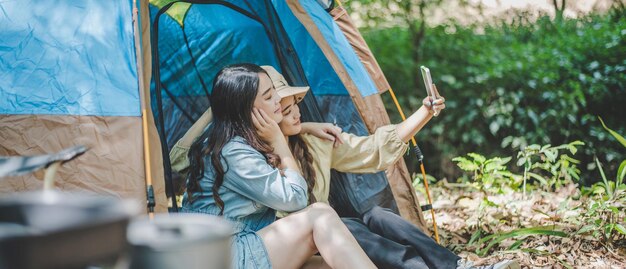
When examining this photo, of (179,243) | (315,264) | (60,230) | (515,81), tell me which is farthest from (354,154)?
(515,81)

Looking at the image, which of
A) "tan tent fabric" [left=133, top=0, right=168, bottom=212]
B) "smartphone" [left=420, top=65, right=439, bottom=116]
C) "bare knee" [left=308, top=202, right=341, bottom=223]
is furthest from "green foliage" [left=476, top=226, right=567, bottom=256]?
"tan tent fabric" [left=133, top=0, right=168, bottom=212]

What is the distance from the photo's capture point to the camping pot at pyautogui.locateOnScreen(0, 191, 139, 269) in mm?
884

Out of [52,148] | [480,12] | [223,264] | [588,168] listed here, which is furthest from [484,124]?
[223,264]

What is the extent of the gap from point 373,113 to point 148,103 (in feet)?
3.41

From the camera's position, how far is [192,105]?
3217 mm

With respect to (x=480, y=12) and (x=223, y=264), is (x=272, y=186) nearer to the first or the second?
(x=223, y=264)

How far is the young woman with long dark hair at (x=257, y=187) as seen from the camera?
6.64 ft

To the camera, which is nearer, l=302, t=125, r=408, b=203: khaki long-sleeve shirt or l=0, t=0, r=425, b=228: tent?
l=0, t=0, r=425, b=228: tent

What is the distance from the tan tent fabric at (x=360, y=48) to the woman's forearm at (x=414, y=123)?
30 cm

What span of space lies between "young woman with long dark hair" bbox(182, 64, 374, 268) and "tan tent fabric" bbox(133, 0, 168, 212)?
0.23 m

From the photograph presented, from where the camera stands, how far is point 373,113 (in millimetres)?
2748

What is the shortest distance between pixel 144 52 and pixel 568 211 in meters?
2.24

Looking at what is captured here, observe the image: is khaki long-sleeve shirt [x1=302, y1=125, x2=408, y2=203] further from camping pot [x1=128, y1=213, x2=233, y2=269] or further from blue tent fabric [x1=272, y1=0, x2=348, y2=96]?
camping pot [x1=128, y1=213, x2=233, y2=269]

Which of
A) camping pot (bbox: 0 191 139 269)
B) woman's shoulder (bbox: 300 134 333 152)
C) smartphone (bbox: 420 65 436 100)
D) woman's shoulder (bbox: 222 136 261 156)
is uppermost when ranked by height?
camping pot (bbox: 0 191 139 269)
